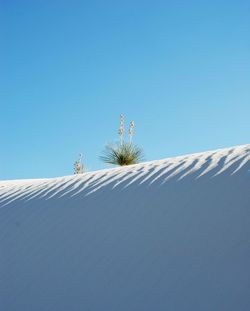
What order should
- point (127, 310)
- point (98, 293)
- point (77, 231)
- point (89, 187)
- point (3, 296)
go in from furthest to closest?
1. point (89, 187)
2. point (77, 231)
3. point (3, 296)
4. point (98, 293)
5. point (127, 310)

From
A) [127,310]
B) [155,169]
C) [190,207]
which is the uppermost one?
[155,169]

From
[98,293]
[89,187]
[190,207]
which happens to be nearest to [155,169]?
[89,187]

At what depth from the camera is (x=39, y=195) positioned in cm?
484

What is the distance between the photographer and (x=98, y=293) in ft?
10.0

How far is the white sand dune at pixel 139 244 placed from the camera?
2.85 metres

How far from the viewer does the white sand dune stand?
2.85 metres

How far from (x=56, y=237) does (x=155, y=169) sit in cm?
130

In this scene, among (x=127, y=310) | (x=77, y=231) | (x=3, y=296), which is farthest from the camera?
(x=77, y=231)

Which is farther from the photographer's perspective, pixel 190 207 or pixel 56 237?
pixel 56 237

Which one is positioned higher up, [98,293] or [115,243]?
[115,243]

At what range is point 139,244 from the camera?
3355 millimetres

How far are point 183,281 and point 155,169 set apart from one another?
187 cm

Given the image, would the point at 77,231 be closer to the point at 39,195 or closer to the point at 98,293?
the point at 98,293

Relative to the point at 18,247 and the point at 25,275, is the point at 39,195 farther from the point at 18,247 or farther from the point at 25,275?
the point at 25,275
